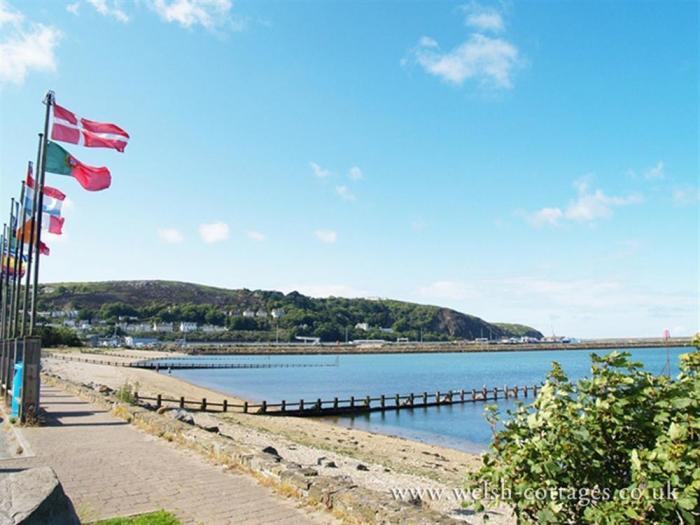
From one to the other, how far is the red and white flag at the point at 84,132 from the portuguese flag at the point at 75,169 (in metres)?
0.53

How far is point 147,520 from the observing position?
6.17 metres

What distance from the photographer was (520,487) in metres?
3.78

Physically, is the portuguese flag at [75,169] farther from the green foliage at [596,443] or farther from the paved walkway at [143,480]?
the green foliage at [596,443]

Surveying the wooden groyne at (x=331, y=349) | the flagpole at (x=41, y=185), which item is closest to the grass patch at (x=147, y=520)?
the flagpole at (x=41, y=185)

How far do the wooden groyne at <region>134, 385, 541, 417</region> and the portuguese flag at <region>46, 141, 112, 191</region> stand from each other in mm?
14099

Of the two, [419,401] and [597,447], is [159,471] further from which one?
[419,401]

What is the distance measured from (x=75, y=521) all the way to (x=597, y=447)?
14.2 ft

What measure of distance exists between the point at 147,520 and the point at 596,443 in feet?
16.3

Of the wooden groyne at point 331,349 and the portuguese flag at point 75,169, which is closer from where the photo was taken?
the portuguese flag at point 75,169

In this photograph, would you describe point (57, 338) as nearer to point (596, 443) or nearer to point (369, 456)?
point (369, 456)

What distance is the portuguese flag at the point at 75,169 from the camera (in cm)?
1476

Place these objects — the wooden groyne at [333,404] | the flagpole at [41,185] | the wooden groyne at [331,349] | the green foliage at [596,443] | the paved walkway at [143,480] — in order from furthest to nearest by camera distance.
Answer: the wooden groyne at [331,349] → the wooden groyne at [333,404] → the flagpole at [41,185] → the paved walkway at [143,480] → the green foliage at [596,443]

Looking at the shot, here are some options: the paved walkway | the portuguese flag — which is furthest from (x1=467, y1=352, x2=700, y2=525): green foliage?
the portuguese flag

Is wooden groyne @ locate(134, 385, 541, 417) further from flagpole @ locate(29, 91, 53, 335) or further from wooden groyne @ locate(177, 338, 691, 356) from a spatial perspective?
wooden groyne @ locate(177, 338, 691, 356)
